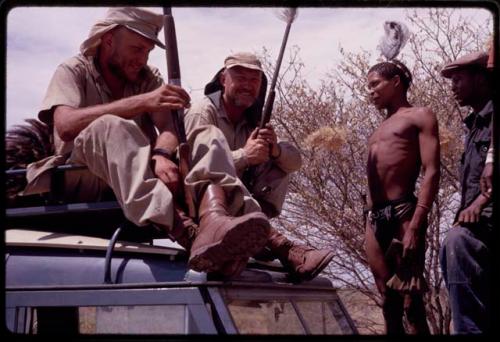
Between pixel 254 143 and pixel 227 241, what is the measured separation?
3.50 ft

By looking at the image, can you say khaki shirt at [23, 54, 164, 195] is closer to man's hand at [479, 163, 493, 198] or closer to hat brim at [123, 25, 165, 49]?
hat brim at [123, 25, 165, 49]

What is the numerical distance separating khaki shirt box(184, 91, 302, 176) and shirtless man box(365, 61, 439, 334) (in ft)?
1.86

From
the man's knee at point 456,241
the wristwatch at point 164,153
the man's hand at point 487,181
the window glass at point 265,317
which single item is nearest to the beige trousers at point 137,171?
the wristwatch at point 164,153

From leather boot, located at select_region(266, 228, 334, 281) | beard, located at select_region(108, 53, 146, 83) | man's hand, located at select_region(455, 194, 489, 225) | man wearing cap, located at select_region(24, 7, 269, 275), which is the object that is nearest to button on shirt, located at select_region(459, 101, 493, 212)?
man's hand, located at select_region(455, 194, 489, 225)

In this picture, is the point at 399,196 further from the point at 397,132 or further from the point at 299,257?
the point at 299,257

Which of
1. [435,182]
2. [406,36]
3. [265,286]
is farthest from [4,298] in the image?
[406,36]

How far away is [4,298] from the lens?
137 inches

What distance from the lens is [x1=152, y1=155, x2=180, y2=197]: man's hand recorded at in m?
3.86

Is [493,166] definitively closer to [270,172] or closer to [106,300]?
[270,172]

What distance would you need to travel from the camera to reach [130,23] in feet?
14.0

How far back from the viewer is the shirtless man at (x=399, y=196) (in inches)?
174

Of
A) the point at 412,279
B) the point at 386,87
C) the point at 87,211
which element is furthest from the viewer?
the point at 386,87

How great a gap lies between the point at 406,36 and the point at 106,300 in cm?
265

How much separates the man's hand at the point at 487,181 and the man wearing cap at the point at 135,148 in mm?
1039
